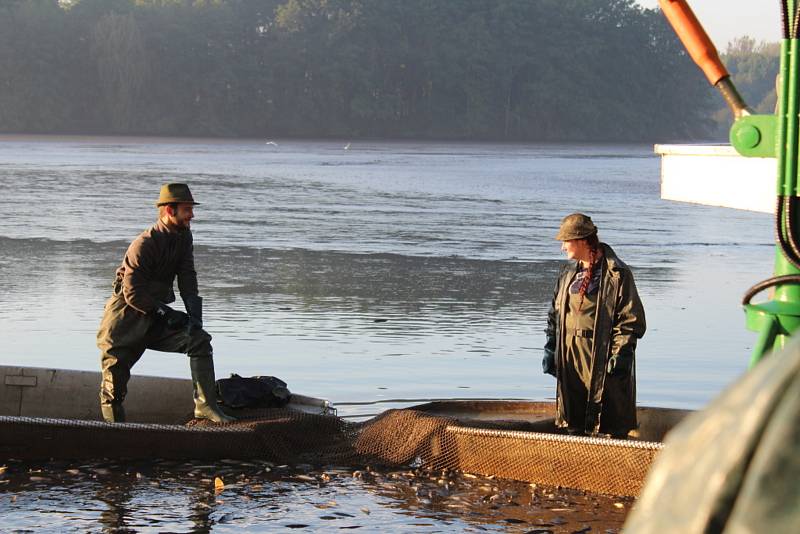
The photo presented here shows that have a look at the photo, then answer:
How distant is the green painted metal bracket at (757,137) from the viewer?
4.21m

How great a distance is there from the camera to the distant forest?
124125 mm

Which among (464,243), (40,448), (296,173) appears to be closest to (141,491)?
(40,448)

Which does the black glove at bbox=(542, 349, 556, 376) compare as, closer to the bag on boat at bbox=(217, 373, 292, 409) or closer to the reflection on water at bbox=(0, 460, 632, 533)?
the reflection on water at bbox=(0, 460, 632, 533)

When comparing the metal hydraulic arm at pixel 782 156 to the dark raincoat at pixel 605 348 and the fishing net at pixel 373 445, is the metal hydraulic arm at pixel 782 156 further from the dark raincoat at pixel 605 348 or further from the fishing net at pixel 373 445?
the dark raincoat at pixel 605 348

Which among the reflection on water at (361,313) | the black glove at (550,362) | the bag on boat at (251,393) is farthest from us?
the bag on boat at (251,393)

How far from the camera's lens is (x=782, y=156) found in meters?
4.10

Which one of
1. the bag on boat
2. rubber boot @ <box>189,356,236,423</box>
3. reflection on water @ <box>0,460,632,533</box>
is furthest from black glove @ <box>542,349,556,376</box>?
rubber boot @ <box>189,356,236,423</box>

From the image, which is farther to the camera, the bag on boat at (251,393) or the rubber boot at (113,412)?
the bag on boat at (251,393)

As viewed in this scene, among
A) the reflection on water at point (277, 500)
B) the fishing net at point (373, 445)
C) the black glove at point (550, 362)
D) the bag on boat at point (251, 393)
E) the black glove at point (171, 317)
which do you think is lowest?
the reflection on water at point (277, 500)

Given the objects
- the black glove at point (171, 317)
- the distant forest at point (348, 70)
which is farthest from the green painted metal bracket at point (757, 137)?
the distant forest at point (348, 70)

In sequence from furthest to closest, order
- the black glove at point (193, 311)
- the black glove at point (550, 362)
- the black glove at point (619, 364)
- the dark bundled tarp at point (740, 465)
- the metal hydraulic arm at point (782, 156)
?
the black glove at point (193, 311) → the black glove at point (550, 362) → the black glove at point (619, 364) → the metal hydraulic arm at point (782, 156) → the dark bundled tarp at point (740, 465)

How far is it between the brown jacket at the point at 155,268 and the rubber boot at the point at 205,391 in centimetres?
44

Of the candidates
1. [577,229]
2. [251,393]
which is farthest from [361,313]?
[577,229]

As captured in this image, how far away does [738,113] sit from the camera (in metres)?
4.55
